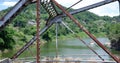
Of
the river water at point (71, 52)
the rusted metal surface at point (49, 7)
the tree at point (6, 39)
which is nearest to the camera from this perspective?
the rusted metal surface at point (49, 7)

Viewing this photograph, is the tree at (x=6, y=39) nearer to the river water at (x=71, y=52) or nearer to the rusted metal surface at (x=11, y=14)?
the river water at (x=71, y=52)

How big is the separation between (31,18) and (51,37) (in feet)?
135

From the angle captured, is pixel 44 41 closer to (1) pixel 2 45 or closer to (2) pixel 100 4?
(1) pixel 2 45

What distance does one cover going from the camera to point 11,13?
14.2 metres

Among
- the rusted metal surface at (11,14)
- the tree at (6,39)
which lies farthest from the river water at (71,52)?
the rusted metal surface at (11,14)

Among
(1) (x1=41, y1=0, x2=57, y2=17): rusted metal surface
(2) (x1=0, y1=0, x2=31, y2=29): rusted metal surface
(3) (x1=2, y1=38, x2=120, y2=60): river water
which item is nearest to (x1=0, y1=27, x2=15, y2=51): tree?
(3) (x1=2, y1=38, x2=120, y2=60): river water

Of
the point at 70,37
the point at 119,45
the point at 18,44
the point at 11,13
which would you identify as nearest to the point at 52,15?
the point at 11,13

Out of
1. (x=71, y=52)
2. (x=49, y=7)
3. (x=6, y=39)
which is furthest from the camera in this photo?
(x=6, y=39)

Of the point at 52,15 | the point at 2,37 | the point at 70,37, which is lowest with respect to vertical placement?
the point at 70,37

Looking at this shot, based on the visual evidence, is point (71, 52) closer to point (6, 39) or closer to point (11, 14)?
point (6, 39)

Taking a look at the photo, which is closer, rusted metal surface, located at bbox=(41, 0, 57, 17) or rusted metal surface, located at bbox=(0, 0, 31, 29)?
rusted metal surface, located at bbox=(0, 0, 31, 29)

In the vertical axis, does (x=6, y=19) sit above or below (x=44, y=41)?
above

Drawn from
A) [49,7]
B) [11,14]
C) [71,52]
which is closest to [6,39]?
[71,52]

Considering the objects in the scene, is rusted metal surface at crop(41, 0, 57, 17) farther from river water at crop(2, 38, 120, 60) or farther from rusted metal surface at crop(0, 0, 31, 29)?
river water at crop(2, 38, 120, 60)
